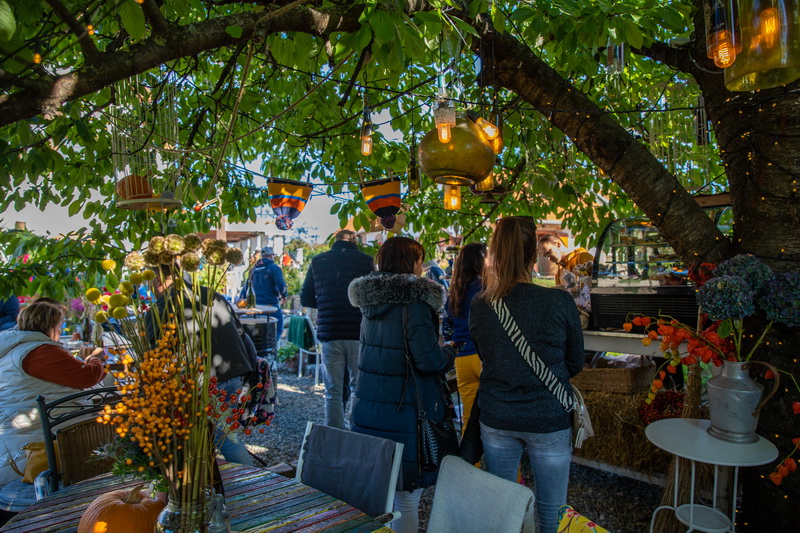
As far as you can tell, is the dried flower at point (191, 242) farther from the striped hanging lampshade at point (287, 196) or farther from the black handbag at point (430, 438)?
the striped hanging lampshade at point (287, 196)

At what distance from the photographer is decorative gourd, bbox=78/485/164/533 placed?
137 centimetres

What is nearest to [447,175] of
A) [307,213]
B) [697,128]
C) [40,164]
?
[40,164]

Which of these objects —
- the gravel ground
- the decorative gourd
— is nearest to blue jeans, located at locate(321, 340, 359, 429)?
the gravel ground

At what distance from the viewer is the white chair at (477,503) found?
1521 millimetres

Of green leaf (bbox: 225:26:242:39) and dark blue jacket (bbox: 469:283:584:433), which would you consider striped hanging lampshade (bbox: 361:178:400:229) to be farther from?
green leaf (bbox: 225:26:242:39)

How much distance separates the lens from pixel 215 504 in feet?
4.56

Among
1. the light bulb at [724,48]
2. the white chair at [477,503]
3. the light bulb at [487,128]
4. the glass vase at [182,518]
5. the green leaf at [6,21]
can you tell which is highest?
the light bulb at [724,48]

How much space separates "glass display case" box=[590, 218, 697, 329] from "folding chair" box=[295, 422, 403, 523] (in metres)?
2.09

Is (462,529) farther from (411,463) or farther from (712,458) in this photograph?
(712,458)

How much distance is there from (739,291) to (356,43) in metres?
1.72

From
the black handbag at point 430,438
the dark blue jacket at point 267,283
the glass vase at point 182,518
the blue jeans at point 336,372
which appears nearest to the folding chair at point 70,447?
the glass vase at point 182,518

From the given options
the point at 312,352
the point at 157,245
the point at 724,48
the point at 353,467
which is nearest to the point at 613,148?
the point at 724,48

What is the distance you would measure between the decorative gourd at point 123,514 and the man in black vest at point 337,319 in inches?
102

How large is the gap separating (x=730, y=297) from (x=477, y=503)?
50.5 inches
